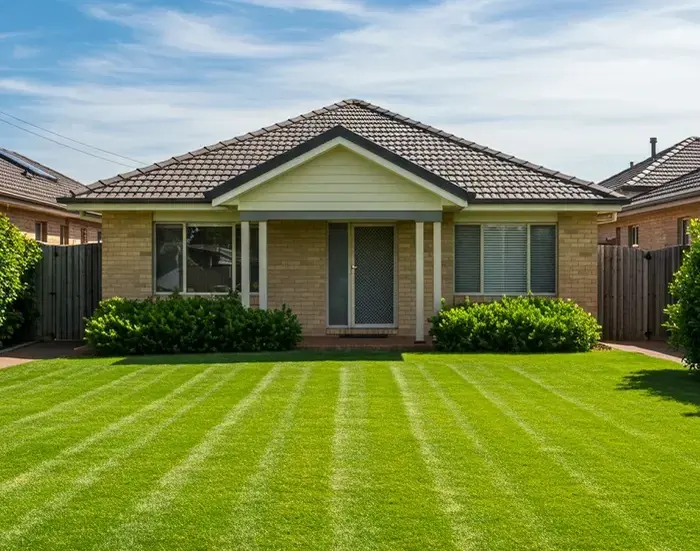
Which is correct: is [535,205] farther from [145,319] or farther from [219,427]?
[219,427]

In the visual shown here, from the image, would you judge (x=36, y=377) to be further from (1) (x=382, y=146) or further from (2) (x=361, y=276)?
(2) (x=361, y=276)

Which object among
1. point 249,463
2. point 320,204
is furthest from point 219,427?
point 320,204

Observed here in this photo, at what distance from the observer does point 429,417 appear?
8.73 metres

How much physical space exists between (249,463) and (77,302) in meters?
12.7

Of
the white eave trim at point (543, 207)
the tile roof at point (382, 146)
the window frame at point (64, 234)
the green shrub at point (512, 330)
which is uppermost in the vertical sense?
the tile roof at point (382, 146)

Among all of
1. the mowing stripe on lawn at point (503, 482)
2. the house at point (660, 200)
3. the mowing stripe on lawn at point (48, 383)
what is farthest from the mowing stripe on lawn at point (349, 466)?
the house at point (660, 200)

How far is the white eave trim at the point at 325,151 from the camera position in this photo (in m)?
16.1

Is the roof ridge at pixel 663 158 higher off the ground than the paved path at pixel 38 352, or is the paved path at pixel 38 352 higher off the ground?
the roof ridge at pixel 663 158

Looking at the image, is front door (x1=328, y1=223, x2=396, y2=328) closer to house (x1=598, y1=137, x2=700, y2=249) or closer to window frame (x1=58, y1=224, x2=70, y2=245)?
house (x1=598, y1=137, x2=700, y2=249)

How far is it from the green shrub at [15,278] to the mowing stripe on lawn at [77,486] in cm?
860

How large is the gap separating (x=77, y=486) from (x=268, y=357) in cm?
801

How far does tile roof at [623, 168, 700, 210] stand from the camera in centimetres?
2291

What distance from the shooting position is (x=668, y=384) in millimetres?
11125

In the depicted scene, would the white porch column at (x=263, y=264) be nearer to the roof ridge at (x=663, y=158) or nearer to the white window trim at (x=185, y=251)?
the white window trim at (x=185, y=251)
